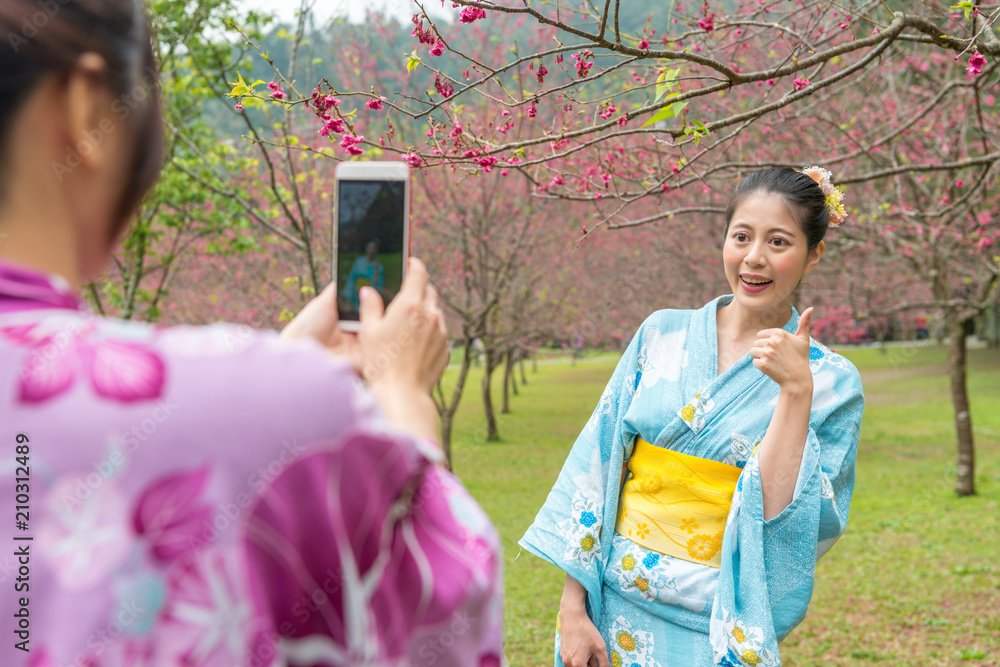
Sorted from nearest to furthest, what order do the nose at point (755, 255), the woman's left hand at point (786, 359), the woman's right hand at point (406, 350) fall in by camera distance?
the woman's right hand at point (406, 350) → the woman's left hand at point (786, 359) → the nose at point (755, 255)

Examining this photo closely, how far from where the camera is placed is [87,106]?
0.75 meters

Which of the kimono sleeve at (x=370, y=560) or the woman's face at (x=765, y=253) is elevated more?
the woman's face at (x=765, y=253)

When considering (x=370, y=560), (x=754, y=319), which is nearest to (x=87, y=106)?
(x=370, y=560)

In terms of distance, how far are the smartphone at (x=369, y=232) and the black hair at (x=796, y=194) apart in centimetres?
154

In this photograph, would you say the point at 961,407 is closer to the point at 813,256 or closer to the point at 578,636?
the point at 813,256

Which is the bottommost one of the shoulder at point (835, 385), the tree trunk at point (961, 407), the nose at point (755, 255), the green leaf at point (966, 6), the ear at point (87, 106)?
the tree trunk at point (961, 407)

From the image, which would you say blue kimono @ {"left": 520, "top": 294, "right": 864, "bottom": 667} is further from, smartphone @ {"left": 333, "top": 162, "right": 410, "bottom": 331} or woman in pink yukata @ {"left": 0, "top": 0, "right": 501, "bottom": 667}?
woman in pink yukata @ {"left": 0, "top": 0, "right": 501, "bottom": 667}

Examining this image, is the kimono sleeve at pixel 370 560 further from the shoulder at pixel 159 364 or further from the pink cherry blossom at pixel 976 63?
the pink cherry blossom at pixel 976 63

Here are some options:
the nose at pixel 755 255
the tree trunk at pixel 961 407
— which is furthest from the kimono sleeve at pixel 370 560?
the tree trunk at pixel 961 407

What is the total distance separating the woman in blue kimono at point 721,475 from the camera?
2.06 metres

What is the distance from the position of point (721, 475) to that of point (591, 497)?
1.26 ft

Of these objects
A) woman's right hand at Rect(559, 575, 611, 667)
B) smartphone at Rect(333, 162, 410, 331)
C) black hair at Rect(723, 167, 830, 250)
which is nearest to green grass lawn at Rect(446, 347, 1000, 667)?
woman's right hand at Rect(559, 575, 611, 667)

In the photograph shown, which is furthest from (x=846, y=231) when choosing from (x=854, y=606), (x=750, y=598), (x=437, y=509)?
(x=437, y=509)

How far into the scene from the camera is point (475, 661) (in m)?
0.86
